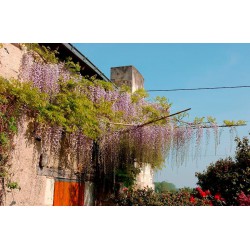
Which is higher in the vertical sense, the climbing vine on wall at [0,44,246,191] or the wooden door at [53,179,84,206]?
the climbing vine on wall at [0,44,246,191]

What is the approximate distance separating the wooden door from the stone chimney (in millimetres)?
3325

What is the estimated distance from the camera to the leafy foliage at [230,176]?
7.31 metres

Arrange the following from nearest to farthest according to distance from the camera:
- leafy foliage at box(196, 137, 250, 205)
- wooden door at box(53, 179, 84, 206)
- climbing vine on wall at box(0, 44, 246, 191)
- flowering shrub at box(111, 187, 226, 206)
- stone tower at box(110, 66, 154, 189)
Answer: climbing vine on wall at box(0, 44, 246, 191)
wooden door at box(53, 179, 84, 206)
flowering shrub at box(111, 187, 226, 206)
leafy foliage at box(196, 137, 250, 205)
stone tower at box(110, 66, 154, 189)

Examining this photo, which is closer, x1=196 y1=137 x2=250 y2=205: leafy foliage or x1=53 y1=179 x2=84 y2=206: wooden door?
x1=53 y1=179 x2=84 y2=206: wooden door

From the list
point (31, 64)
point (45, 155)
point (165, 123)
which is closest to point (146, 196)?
point (165, 123)

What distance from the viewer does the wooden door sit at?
5.96 metres

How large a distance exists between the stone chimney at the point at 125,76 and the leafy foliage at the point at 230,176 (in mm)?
2964

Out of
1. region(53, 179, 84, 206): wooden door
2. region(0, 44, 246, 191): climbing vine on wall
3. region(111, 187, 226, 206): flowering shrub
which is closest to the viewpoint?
region(0, 44, 246, 191): climbing vine on wall

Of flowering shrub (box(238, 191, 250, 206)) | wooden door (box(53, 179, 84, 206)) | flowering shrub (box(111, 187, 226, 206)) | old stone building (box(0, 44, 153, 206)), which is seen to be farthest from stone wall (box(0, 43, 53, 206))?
flowering shrub (box(238, 191, 250, 206))

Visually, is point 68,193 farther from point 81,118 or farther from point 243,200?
point 243,200

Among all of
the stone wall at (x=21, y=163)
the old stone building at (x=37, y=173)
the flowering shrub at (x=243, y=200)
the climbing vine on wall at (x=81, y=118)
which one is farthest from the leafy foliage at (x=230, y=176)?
the stone wall at (x=21, y=163)

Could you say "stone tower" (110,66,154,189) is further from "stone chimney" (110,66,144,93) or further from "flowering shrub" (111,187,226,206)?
"flowering shrub" (111,187,226,206)

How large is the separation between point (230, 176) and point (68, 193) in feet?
11.9

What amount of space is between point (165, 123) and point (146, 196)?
1591mm
